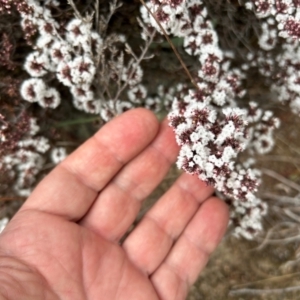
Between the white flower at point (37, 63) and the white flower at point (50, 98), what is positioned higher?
the white flower at point (37, 63)

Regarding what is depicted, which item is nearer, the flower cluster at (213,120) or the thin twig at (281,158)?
the flower cluster at (213,120)

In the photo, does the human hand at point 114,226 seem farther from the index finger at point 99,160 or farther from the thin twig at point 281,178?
the thin twig at point 281,178

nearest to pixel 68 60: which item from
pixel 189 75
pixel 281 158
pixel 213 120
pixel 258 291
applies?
pixel 189 75

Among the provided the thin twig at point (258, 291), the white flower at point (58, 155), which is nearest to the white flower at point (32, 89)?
the white flower at point (58, 155)

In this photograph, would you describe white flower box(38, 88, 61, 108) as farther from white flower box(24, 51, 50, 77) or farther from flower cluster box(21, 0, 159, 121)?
white flower box(24, 51, 50, 77)

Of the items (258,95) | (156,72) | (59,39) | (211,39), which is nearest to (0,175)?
(59,39)

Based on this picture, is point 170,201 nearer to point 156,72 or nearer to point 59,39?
point 156,72

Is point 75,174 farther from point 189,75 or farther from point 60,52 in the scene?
point 189,75
